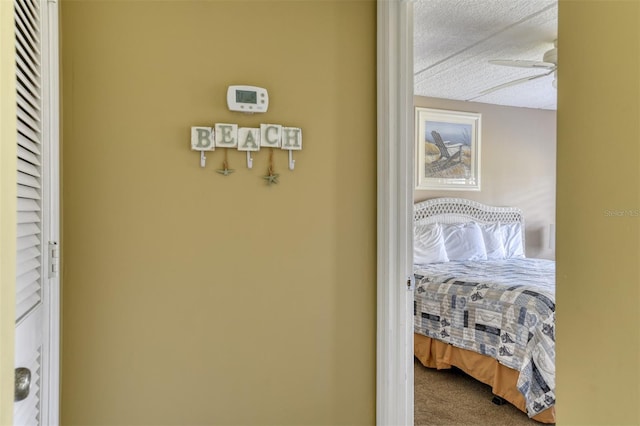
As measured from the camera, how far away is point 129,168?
1465 mm

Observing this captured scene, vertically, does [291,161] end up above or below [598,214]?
above

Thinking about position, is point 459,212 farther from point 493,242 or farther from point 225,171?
point 225,171

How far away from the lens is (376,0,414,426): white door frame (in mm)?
1682

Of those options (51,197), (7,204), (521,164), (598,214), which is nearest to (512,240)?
(521,164)

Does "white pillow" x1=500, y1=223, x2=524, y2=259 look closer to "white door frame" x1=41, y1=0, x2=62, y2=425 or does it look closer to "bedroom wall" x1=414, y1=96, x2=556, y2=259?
"bedroom wall" x1=414, y1=96, x2=556, y2=259

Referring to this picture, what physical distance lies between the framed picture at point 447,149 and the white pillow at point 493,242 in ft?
1.63

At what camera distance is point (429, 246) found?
4.00 m

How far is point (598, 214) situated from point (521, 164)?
471cm

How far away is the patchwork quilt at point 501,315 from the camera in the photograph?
2.41 m

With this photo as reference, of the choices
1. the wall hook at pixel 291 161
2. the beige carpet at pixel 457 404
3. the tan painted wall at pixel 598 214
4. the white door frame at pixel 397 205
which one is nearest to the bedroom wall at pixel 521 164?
the beige carpet at pixel 457 404

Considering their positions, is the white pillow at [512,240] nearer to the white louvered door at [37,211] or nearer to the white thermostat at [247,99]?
the white thermostat at [247,99]

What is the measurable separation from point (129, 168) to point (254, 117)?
481mm

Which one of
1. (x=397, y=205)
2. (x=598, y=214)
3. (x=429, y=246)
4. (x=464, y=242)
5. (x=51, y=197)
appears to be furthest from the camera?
(x=464, y=242)

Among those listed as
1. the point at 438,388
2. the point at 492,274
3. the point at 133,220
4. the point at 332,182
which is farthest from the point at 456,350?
the point at 133,220
